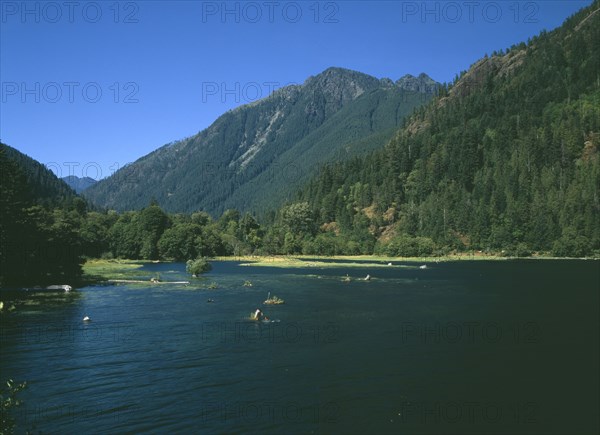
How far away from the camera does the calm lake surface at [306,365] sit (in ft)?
108

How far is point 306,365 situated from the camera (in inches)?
1763

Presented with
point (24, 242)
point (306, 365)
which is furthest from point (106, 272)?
point (306, 365)

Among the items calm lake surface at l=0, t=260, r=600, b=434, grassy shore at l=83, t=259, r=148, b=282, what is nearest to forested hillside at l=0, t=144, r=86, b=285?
grassy shore at l=83, t=259, r=148, b=282

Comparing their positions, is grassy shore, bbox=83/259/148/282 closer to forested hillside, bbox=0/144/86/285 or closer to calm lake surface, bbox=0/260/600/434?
forested hillside, bbox=0/144/86/285

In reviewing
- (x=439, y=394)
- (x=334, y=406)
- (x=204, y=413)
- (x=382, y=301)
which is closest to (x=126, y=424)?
(x=204, y=413)

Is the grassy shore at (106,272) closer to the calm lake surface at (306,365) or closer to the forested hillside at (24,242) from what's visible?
the forested hillside at (24,242)

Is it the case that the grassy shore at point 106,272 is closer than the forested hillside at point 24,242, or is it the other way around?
the forested hillside at point 24,242

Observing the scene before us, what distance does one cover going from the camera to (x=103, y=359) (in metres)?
46.4

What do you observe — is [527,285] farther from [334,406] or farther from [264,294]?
[334,406]

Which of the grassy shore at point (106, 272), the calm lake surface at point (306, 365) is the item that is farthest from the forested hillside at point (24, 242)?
the calm lake surface at point (306, 365)

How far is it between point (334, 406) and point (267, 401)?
16.8 feet

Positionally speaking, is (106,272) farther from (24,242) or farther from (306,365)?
(306,365)

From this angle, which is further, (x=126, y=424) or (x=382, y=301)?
(x=382, y=301)

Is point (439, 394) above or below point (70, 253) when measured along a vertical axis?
below
